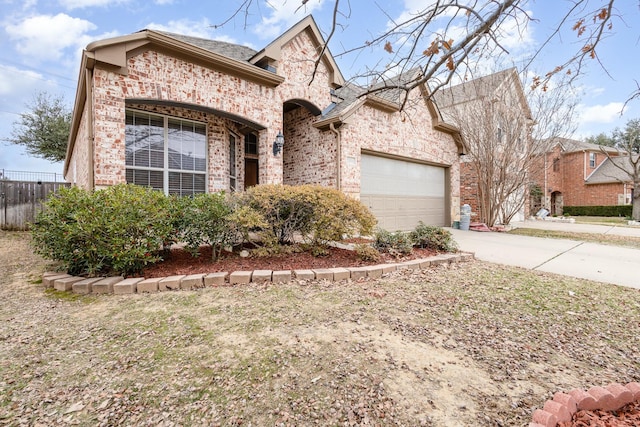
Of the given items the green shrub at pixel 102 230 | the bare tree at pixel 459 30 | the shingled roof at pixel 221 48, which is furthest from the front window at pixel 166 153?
the bare tree at pixel 459 30

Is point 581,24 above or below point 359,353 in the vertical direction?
above

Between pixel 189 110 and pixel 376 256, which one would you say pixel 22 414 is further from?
pixel 189 110

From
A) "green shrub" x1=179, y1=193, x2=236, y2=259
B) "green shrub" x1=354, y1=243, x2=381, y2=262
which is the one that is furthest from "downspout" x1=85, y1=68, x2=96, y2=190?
"green shrub" x1=354, y1=243, x2=381, y2=262

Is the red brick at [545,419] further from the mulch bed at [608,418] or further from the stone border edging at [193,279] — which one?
the stone border edging at [193,279]

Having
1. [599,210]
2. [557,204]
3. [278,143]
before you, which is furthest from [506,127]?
[599,210]

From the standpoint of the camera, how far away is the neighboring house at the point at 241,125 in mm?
5398


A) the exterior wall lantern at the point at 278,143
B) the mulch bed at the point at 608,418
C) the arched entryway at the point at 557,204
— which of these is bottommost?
the mulch bed at the point at 608,418

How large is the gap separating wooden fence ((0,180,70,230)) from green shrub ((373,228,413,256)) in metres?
10.3

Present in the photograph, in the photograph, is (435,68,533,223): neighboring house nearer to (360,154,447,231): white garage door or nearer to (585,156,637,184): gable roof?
(360,154,447,231): white garage door

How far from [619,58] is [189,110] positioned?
7.53 m

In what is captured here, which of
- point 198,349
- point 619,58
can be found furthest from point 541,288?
point 198,349

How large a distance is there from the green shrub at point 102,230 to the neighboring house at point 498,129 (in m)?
9.73

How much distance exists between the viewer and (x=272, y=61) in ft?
24.1

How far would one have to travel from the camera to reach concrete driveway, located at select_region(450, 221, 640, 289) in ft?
15.7
